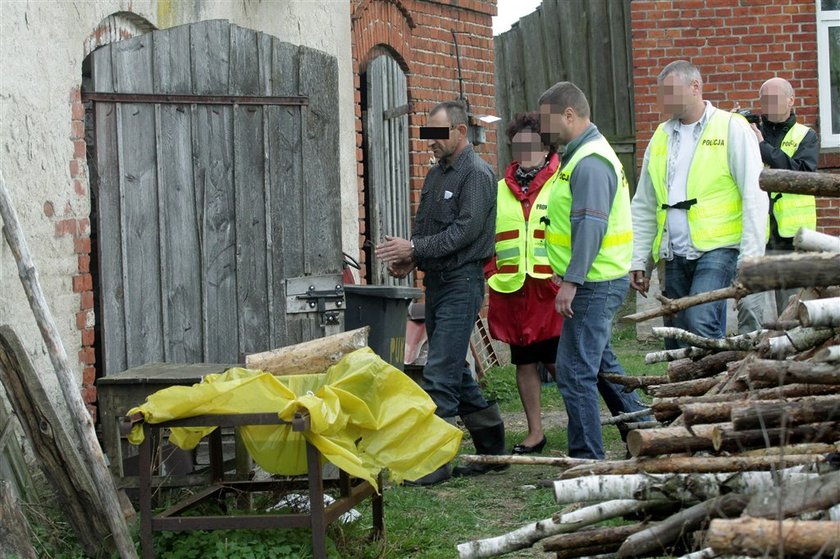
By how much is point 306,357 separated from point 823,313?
98.5 inches

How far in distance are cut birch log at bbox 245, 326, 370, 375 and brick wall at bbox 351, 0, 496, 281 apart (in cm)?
370

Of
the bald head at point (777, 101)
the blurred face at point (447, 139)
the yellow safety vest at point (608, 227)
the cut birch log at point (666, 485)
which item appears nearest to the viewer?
the cut birch log at point (666, 485)

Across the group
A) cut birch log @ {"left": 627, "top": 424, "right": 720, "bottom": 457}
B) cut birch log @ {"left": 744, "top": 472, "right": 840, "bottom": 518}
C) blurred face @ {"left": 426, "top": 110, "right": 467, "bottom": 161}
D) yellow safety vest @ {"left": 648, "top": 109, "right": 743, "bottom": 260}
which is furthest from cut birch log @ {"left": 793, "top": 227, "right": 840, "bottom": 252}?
blurred face @ {"left": 426, "top": 110, "right": 467, "bottom": 161}

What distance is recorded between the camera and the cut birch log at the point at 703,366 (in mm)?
5477

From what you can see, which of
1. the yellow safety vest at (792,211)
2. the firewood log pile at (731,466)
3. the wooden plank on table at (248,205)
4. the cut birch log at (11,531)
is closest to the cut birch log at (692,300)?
the firewood log pile at (731,466)

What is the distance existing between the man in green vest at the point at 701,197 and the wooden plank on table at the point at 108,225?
2825mm

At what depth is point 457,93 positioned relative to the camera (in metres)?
10.9

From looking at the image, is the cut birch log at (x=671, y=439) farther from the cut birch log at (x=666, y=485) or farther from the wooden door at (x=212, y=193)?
the wooden door at (x=212, y=193)

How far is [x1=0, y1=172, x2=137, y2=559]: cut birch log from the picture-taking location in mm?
4762

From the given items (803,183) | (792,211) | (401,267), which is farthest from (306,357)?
(792,211)

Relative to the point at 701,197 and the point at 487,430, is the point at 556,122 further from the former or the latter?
the point at 487,430

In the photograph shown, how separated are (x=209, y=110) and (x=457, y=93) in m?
4.57

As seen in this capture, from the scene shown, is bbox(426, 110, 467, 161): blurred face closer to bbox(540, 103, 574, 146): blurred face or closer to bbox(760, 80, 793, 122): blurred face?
bbox(540, 103, 574, 146): blurred face

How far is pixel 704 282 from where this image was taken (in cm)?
682
